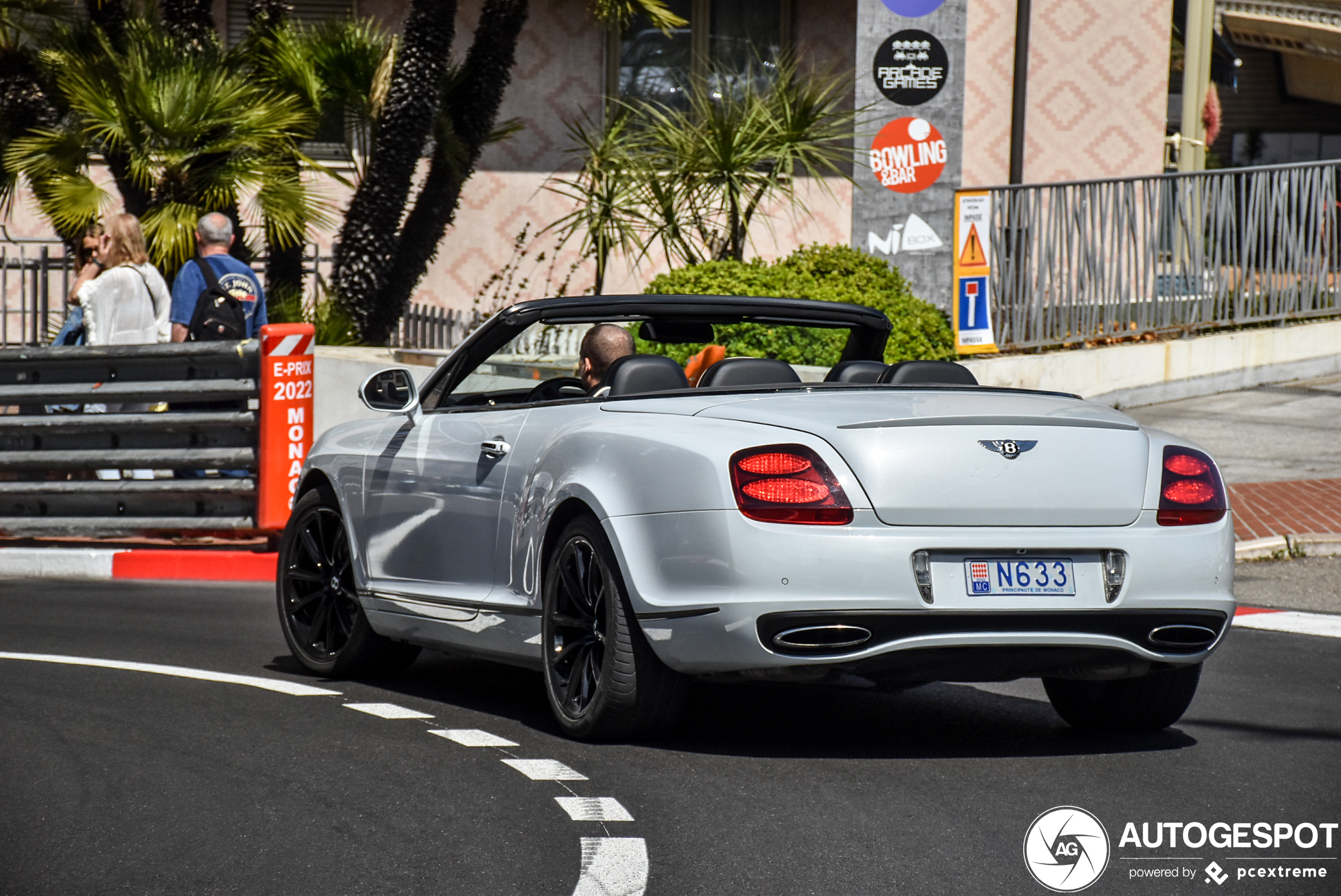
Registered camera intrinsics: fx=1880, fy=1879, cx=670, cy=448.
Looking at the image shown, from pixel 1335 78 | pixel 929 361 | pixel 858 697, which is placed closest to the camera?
pixel 929 361

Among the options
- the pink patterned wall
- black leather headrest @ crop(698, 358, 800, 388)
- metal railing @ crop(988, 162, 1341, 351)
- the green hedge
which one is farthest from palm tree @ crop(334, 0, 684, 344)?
black leather headrest @ crop(698, 358, 800, 388)

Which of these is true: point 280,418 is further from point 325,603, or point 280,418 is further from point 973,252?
point 973,252

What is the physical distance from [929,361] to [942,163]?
915 cm

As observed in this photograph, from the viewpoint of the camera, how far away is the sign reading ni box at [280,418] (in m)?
10.7

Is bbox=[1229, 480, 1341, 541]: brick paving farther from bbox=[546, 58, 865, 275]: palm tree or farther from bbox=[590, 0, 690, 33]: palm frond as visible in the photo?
bbox=[590, 0, 690, 33]: palm frond

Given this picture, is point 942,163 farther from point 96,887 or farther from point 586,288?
point 96,887

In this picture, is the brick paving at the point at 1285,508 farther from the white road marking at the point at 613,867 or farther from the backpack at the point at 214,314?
the white road marking at the point at 613,867

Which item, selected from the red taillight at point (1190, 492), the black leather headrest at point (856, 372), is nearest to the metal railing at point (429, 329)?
the black leather headrest at point (856, 372)

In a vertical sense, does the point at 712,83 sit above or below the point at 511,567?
above

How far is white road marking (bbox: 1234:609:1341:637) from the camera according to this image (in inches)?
329

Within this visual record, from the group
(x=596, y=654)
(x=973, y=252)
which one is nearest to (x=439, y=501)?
(x=596, y=654)

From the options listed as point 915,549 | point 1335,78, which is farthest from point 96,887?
point 1335,78

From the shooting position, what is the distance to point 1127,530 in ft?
17.2

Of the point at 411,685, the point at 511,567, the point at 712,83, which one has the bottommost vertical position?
the point at 411,685
